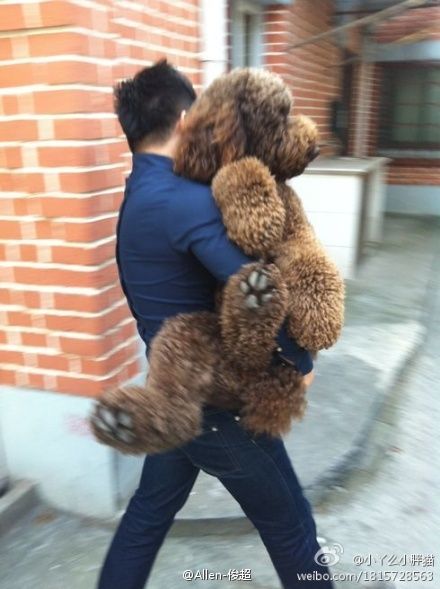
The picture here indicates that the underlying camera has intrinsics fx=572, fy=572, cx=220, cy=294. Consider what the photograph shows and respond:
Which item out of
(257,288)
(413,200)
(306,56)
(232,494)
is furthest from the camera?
(413,200)

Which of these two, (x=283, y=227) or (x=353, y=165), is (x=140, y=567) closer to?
(x=283, y=227)

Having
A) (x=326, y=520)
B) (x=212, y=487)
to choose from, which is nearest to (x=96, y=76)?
(x=212, y=487)

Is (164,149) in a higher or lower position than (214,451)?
higher

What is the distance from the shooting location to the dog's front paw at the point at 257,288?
1.36 metres

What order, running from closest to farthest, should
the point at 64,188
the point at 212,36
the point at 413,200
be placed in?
the point at 64,188 → the point at 212,36 → the point at 413,200

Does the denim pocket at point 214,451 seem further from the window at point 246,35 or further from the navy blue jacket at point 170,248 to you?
the window at point 246,35

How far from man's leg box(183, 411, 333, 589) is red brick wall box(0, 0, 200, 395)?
85 centimetres

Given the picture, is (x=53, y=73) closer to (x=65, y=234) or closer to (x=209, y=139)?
(x=65, y=234)

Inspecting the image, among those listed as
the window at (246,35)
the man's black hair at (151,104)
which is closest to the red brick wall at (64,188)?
the man's black hair at (151,104)

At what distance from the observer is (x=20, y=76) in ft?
6.87

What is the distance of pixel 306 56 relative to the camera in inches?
223

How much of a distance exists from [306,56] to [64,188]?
4.26 m

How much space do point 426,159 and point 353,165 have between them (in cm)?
426

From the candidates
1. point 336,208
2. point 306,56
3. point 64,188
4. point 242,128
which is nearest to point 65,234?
point 64,188
